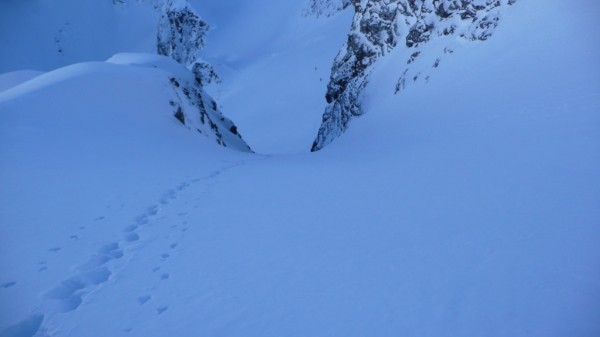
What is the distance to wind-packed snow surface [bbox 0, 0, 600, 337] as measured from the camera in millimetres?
3252

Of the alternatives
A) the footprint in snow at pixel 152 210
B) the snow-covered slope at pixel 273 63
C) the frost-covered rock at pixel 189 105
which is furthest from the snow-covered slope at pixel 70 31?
the footprint in snow at pixel 152 210

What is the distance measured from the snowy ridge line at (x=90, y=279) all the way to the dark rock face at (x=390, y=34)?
50.9 ft

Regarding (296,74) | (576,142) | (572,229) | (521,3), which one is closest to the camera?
(572,229)

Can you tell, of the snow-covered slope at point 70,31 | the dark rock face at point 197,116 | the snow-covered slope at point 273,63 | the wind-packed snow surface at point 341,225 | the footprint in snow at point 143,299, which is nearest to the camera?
the wind-packed snow surface at point 341,225

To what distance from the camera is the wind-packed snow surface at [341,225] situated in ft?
10.7

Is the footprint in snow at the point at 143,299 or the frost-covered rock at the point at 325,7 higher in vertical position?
the frost-covered rock at the point at 325,7

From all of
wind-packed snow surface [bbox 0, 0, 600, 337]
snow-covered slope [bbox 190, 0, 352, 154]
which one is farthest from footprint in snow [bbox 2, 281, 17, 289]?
snow-covered slope [bbox 190, 0, 352, 154]

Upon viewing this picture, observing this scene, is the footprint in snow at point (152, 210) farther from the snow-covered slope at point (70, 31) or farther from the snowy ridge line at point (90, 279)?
the snow-covered slope at point (70, 31)

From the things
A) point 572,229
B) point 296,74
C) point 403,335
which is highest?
point 296,74

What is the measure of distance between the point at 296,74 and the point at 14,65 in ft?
282

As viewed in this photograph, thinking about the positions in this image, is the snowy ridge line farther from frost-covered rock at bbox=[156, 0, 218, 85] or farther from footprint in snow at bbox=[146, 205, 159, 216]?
frost-covered rock at bbox=[156, 0, 218, 85]

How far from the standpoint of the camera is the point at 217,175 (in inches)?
424

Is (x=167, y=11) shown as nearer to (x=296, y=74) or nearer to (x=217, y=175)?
(x=296, y=74)

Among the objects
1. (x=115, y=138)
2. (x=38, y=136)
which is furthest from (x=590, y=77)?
(x=38, y=136)
